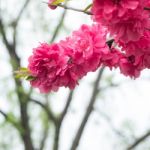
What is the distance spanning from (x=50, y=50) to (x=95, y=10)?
36cm

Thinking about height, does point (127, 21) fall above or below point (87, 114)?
above

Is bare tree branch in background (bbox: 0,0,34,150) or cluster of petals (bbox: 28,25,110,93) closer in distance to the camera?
cluster of petals (bbox: 28,25,110,93)

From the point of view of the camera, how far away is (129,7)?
4.53ft

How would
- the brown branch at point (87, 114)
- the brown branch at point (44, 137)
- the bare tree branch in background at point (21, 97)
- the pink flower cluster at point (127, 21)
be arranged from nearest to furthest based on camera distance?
the pink flower cluster at point (127, 21) < the bare tree branch in background at point (21, 97) < the brown branch at point (87, 114) < the brown branch at point (44, 137)

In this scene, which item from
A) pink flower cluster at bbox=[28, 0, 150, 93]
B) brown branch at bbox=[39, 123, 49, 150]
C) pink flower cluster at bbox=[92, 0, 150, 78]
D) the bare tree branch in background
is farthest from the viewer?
brown branch at bbox=[39, 123, 49, 150]

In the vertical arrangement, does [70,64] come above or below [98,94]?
above

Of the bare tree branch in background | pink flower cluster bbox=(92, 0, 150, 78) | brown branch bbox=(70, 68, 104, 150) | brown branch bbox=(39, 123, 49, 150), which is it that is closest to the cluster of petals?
pink flower cluster bbox=(92, 0, 150, 78)

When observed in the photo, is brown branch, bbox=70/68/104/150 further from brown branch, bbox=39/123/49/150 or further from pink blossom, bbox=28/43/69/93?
pink blossom, bbox=28/43/69/93

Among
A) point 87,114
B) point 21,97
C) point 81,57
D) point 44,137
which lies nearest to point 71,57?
point 81,57

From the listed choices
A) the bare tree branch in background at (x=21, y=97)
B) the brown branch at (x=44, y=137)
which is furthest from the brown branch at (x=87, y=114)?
the brown branch at (x=44, y=137)

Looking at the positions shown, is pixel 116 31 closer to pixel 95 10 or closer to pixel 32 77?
pixel 95 10

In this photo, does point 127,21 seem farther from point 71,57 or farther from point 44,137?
point 44,137

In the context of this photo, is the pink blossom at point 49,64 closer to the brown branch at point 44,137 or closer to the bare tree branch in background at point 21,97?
the bare tree branch in background at point 21,97

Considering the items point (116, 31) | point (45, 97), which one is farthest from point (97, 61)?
point (45, 97)
